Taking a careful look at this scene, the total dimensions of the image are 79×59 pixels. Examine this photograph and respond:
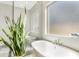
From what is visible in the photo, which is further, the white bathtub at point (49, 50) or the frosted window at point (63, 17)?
the frosted window at point (63, 17)

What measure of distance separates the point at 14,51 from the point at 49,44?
52 centimetres

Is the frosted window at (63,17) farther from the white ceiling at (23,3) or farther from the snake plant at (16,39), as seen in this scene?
the snake plant at (16,39)

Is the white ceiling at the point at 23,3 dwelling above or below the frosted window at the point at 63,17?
above

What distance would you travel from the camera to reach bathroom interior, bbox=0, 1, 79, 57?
61.6 inches

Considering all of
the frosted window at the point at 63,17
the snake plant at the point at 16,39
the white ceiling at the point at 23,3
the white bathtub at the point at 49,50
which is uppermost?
the white ceiling at the point at 23,3

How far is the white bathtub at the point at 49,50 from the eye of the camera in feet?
4.85

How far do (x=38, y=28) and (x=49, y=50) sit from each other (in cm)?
36

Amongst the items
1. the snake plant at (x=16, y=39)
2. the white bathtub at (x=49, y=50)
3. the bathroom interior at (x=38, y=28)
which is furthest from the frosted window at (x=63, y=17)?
the snake plant at (x=16, y=39)

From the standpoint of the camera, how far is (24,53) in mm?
1574

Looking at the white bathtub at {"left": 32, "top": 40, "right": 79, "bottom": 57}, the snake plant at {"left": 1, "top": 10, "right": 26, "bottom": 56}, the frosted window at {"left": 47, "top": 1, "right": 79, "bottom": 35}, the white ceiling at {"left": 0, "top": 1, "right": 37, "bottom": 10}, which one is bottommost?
the white bathtub at {"left": 32, "top": 40, "right": 79, "bottom": 57}

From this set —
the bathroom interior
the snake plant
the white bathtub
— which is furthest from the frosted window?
the snake plant

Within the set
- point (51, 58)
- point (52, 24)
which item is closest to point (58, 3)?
point (52, 24)

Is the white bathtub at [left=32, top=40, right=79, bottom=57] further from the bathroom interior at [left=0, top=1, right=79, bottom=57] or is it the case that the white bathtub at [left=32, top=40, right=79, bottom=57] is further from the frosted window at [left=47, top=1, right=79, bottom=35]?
the frosted window at [left=47, top=1, right=79, bottom=35]

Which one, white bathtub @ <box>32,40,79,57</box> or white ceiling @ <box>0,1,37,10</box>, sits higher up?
white ceiling @ <box>0,1,37,10</box>
